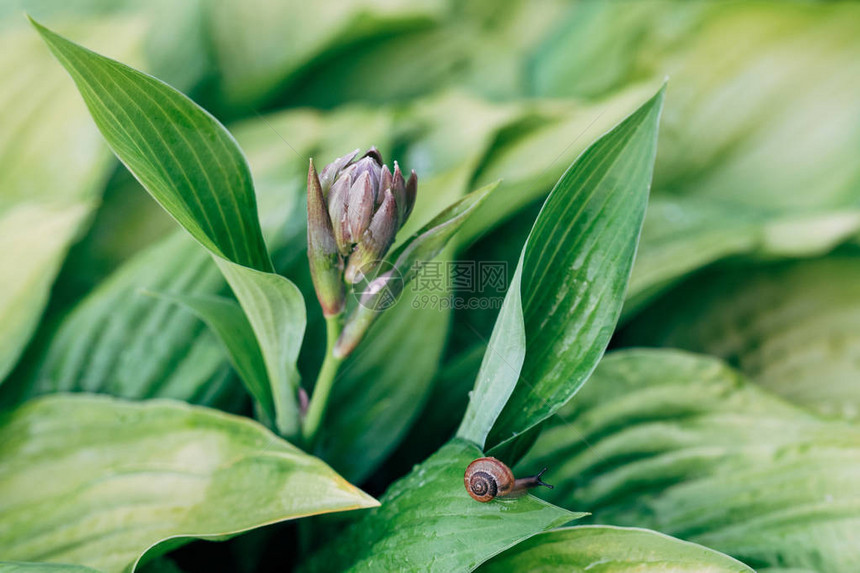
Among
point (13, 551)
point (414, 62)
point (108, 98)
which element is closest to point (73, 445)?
point (13, 551)

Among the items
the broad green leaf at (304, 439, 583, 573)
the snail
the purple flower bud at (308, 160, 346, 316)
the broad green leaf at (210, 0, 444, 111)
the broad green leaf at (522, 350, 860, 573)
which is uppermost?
the broad green leaf at (210, 0, 444, 111)

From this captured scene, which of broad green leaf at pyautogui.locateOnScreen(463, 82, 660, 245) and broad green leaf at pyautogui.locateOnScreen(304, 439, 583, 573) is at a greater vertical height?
broad green leaf at pyautogui.locateOnScreen(463, 82, 660, 245)

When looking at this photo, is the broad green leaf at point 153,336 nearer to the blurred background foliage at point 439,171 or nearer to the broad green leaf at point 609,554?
the blurred background foliage at point 439,171

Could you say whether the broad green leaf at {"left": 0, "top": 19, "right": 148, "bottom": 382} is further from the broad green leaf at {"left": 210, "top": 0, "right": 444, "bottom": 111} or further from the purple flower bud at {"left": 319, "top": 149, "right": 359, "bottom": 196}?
the purple flower bud at {"left": 319, "top": 149, "right": 359, "bottom": 196}

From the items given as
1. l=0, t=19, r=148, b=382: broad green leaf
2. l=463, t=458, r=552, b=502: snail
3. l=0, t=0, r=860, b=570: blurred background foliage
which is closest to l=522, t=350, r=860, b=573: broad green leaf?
l=0, t=0, r=860, b=570: blurred background foliage

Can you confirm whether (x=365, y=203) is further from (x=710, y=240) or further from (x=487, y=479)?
(x=710, y=240)

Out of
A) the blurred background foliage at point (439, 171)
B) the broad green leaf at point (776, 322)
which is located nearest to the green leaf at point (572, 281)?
the blurred background foliage at point (439, 171)

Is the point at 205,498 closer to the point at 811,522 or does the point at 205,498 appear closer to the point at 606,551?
the point at 606,551

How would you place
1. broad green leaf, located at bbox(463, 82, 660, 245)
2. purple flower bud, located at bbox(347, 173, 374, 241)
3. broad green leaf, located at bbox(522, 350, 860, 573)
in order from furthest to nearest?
broad green leaf, located at bbox(463, 82, 660, 245) < broad green leaf, located at bbox(522, 350, 860, 573) < purple flower bud, located at bbox(347, 173, 374, 241)

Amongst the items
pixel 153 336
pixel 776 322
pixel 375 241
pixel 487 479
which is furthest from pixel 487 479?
pixel 776 322

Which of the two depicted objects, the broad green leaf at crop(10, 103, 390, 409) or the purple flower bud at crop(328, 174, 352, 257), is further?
the broad green leaf at crop(10, 103, 390, 409)
